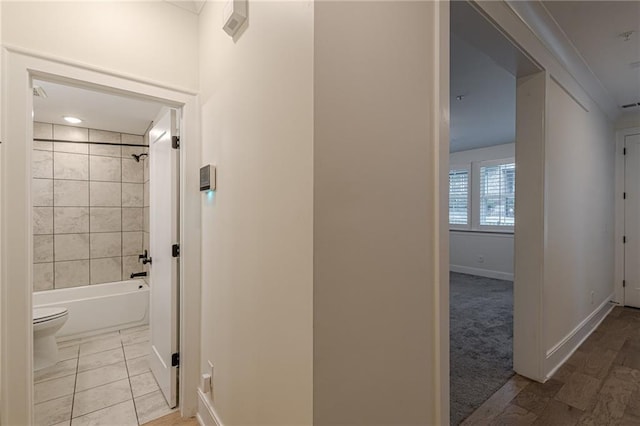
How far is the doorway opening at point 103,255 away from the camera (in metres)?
2.04

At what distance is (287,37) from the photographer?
1015mm

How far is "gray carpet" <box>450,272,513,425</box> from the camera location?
2043 millimetres

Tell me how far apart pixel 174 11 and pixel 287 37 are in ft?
4.43

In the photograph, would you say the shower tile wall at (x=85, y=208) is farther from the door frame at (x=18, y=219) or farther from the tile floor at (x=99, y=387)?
the door frame at (x=18, y=219)

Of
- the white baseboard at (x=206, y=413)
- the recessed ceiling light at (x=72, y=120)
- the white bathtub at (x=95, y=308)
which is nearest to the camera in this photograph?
the white baseboard at (x=206, y=413)

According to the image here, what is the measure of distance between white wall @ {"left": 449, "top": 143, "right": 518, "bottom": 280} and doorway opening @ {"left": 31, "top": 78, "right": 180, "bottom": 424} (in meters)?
5.55

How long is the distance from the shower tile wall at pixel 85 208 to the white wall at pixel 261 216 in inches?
117

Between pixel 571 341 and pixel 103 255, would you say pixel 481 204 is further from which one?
pixel 103 255

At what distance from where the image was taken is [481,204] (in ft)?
19.1

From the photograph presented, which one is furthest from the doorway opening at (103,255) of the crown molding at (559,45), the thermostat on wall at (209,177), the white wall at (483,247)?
the white wall at (483,247)

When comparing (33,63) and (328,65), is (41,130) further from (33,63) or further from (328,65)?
(328,65)

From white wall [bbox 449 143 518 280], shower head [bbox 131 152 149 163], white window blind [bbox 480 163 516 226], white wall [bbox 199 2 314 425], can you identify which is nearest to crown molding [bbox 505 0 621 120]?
white wall [bbox 199 2 314 425]

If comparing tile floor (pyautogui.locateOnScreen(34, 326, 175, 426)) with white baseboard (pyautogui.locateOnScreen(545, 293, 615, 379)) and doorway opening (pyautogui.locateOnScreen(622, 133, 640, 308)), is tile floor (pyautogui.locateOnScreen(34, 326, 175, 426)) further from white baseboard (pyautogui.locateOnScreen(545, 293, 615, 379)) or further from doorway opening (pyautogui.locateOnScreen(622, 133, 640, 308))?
doorway opening (pyautogui.locateOnScreen(622, 133, 640, 308))

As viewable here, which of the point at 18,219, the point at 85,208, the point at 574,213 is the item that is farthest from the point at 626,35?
the point at 85,208
